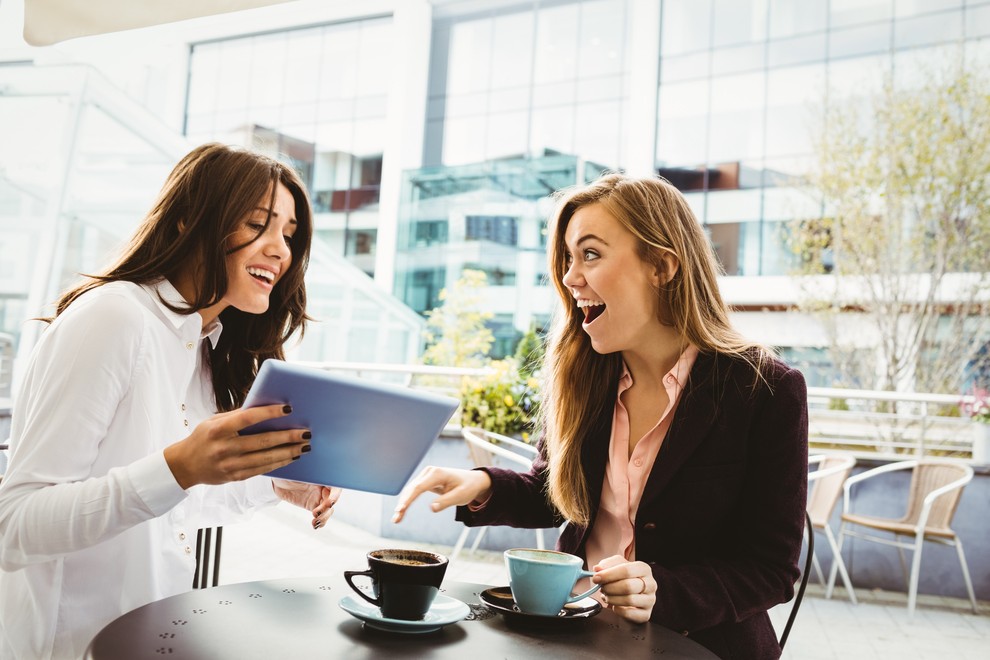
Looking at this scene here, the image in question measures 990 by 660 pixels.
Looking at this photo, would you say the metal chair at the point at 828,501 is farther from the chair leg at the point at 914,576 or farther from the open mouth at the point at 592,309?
the open mouth at the point at 592,309

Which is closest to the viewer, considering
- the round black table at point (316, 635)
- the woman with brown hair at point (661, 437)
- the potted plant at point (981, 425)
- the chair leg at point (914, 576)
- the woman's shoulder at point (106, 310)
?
the round black table at point (316, 635)

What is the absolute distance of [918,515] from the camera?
4703 mm

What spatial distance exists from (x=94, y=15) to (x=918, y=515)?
4.88 m

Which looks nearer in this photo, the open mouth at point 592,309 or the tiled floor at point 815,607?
the open mouth at point 592,309

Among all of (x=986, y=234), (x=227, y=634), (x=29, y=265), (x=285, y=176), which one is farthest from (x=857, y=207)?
(x=227, y=634)

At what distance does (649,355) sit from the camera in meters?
1.54

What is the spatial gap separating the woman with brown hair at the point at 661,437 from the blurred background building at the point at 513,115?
21.2 ft

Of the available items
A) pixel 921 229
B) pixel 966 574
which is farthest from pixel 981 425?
pixel 921 229

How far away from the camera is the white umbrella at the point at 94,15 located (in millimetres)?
1955

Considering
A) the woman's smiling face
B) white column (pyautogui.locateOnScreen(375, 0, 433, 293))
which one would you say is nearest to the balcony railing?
the woman's smiling face

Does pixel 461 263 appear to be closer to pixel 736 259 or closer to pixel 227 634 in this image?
pixel 736 259

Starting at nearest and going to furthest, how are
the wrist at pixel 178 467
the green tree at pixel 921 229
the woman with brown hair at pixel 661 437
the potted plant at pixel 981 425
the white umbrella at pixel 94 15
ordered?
Result: the wrist at pixel 178 467 < the woman with brown hair at pixel 661 437 < the white umbrella at pixel 94 15 < the potted plant at pixel 981 425 < the green tree at pixel 921 229

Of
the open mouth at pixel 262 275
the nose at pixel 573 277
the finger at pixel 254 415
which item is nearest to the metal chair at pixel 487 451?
→ the nose at pixel 573 277

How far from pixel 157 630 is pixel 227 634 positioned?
80mm
